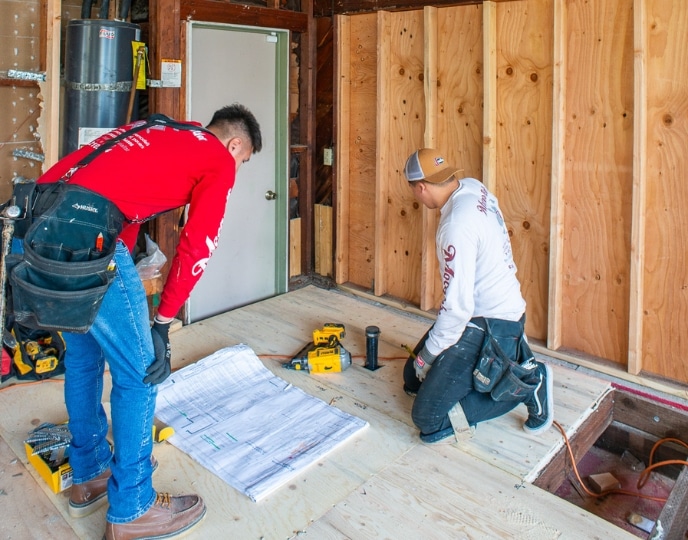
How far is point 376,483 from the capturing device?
8.10 feet

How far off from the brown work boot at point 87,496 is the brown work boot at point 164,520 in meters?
0.18

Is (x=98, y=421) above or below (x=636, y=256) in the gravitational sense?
below

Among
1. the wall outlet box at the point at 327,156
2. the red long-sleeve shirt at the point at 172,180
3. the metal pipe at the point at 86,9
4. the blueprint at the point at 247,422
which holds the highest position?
the metal pipe at the point at 86,9

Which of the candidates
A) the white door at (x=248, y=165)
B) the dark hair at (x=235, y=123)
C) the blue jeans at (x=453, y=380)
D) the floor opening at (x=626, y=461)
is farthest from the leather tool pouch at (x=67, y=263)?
the white door at (x=248, y=165)

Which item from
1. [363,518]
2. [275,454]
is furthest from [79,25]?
[363,518]

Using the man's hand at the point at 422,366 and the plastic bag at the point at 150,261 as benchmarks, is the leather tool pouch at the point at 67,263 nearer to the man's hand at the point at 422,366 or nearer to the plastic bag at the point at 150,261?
the man's hand at the point at 422,366

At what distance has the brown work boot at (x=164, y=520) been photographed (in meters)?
2.00

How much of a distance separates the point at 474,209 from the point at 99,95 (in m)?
2.11

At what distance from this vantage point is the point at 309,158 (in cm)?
479

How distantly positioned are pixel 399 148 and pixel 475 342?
6.52ft

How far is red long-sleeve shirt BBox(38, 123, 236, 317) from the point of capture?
189 centimetres

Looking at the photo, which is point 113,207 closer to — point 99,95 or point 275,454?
point 275,454

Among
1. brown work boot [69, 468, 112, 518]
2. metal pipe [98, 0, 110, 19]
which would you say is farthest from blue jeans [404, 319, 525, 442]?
metal pipe [98, 0, 110, 19]

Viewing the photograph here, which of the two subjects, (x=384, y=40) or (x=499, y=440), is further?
(x=384, y=40)
